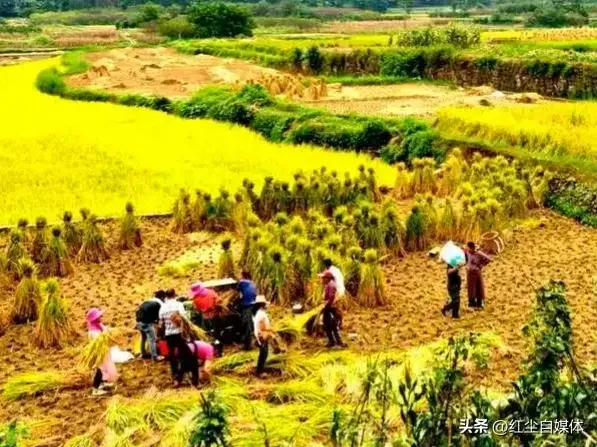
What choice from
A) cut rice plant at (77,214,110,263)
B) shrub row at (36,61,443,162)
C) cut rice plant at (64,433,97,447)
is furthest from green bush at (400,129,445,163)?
cut rice plant at (64,433,97,447)

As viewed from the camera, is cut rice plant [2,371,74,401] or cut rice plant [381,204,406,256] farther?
cut rice plant [381,204,406,256]

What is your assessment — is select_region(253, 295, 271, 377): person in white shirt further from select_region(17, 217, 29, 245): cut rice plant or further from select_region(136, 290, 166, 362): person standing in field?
select_region(17, 217, 29, 245): cut rice plant

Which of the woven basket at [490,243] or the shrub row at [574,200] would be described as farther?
the shrub row at [574,200]

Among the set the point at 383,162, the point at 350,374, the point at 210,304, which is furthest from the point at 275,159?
the point at 350,374

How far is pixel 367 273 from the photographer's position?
10312mm

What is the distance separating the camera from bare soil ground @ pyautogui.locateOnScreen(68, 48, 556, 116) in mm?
26344

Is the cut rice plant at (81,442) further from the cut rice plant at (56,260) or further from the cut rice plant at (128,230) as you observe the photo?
the cut rice plant at (128,230)

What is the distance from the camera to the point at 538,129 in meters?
17.5

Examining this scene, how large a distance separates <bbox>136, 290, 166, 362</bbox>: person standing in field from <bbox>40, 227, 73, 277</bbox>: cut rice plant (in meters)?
3.30

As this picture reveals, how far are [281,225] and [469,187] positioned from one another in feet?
10.4

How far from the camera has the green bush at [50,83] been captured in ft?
108

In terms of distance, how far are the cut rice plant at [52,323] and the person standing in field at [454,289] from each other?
4.04 m

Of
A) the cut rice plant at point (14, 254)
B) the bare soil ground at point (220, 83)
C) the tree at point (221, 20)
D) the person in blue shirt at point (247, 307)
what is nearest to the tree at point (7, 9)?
the tree at point (221, 20)

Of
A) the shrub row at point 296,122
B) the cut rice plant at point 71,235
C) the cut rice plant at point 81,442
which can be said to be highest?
the cut rice plant at point 81,442
